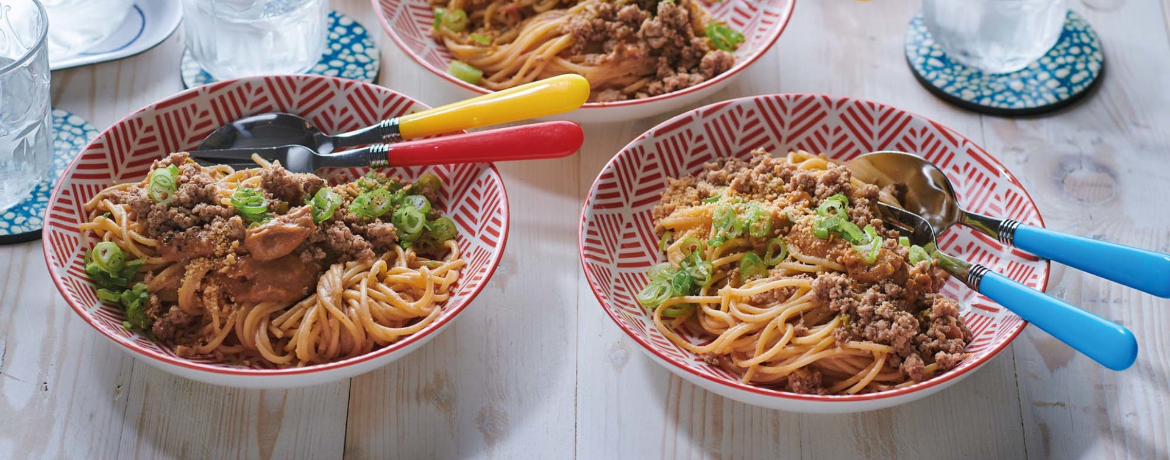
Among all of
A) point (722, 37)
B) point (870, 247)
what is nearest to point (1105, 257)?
point (870, 247)

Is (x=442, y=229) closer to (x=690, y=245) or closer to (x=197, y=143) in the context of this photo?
(x=690, y=245)

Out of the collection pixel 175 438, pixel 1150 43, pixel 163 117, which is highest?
pixel 1150 43

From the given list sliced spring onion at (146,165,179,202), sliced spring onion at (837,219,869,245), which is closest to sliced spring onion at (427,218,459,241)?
sliced spring onion at (146,165,179,202)

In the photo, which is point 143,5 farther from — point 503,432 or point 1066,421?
point 1066,421

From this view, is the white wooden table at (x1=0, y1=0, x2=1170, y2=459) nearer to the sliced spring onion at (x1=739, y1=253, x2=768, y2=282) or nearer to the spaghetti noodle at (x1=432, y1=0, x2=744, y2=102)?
the sliced spring onion at (x1=739, y1=253, x2=768, y2=282)

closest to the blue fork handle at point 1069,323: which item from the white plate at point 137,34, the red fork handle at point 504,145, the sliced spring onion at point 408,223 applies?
the red fork handle at point 504,145

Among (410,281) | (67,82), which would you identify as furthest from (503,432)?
(67,82)

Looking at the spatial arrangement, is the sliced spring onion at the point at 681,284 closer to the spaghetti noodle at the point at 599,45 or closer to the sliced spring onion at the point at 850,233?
the sliced spring onion at the point at 850,233
